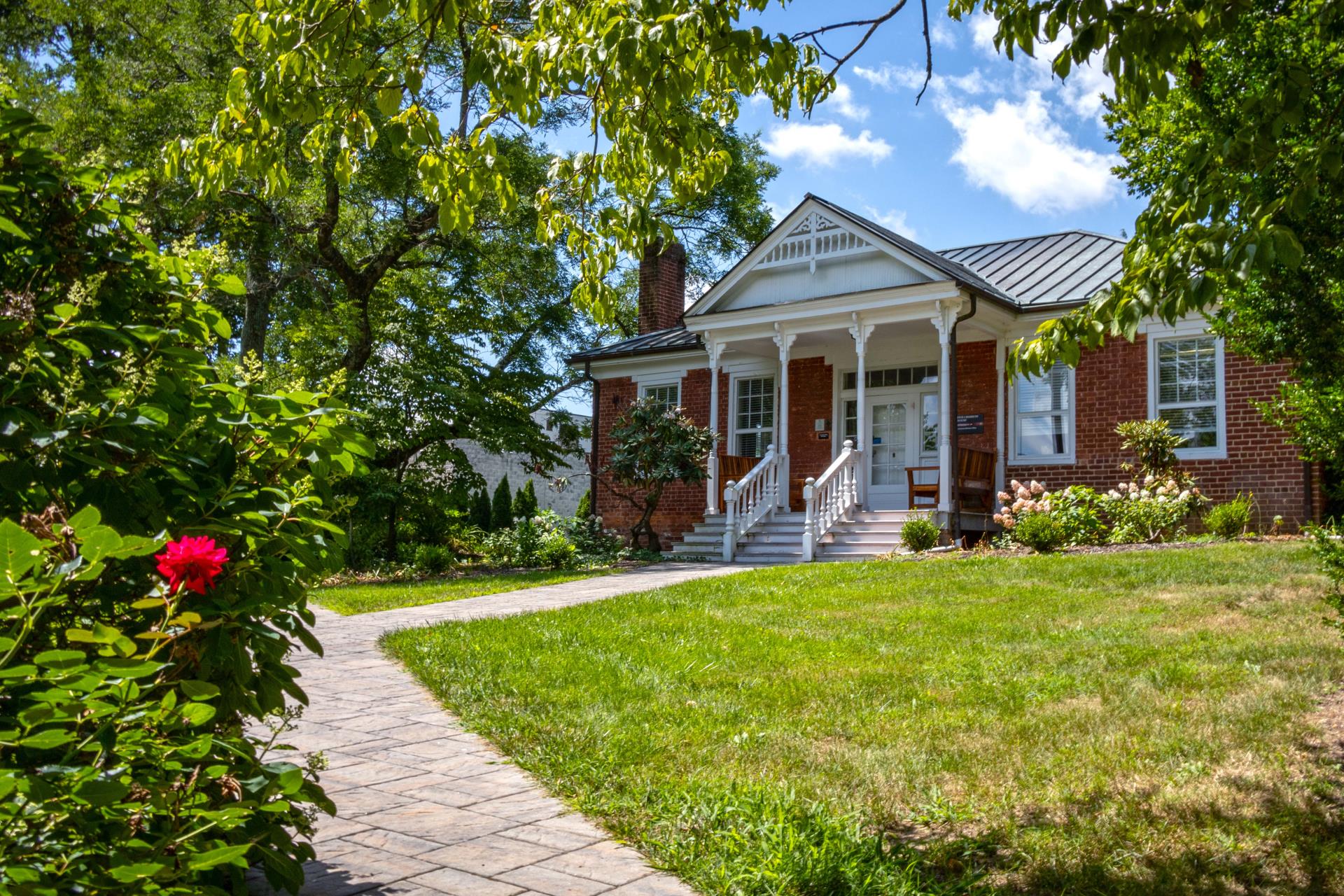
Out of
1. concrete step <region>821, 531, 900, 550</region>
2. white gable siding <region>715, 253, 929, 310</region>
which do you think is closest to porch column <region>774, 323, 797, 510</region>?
white gable siding <region>715, 253, 929, 310</region>

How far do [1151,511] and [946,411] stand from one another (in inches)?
123

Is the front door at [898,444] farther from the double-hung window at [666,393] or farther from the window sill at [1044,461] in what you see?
the double-hung window at [666,393]

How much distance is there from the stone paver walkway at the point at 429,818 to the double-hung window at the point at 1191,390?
12.2 meters

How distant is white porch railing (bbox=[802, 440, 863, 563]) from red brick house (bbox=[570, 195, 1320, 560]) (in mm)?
34

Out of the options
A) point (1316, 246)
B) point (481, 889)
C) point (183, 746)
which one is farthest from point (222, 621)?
point (1316, 246)

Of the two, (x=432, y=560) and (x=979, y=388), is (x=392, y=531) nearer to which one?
(x=432, y=560)

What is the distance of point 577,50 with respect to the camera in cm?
395

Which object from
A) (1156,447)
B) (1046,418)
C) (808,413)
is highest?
(808,413)

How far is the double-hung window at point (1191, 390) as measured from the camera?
48.0 ft

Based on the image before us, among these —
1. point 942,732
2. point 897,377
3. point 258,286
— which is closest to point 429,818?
point 942,732

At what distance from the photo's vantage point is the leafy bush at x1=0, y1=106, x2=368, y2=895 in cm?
179

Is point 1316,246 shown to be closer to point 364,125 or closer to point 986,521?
point 364,125

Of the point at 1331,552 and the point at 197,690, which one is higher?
the point at 1331,552

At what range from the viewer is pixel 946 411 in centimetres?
1515
